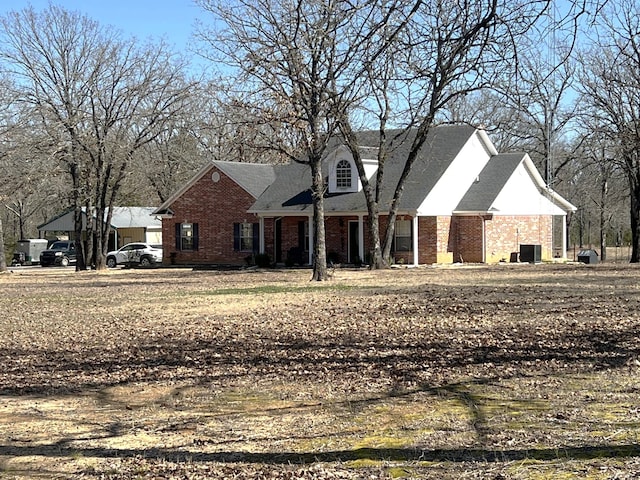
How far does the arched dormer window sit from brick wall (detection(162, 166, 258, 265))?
5339 millimetres

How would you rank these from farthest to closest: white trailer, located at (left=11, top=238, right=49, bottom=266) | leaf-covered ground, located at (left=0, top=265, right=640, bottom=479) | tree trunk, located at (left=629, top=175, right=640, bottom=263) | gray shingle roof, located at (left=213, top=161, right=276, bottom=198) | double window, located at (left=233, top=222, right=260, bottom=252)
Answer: white trailer, located at (left=11, top=238, right=49, bottom=266) < gray shingle roof, located at (left=213, top=161, right=276, bottom=198) < double window, located at (left=233, top=222, right=260, bottom=252) < tree trunk, located at (left=629, top=175, right=640, bottom=263) < leaf-covered ground, located at (left=0, top=265, right=640, bottom=479)

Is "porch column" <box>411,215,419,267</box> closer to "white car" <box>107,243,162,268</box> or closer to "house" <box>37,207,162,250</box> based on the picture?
"white car" <box>107,243,162,268</box>

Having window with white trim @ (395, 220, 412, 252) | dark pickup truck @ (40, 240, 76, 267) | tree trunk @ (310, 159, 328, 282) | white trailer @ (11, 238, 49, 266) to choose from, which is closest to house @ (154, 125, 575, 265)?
window with white trim @ (395, 220, 412, 252)

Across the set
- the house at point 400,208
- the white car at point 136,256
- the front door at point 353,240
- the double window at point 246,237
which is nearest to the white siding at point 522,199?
the house at point 400,208

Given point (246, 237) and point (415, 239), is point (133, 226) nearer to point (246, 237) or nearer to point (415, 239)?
point (246, 237)

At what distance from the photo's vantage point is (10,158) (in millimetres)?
37375

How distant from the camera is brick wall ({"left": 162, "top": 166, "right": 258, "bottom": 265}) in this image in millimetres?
45094

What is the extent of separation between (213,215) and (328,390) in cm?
3630

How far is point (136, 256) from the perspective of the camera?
50625mm

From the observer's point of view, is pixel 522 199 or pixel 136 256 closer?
pixel 522 199

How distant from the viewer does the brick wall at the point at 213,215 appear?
1775 inches

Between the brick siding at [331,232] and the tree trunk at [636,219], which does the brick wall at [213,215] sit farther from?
the tree trunk at [636,219]

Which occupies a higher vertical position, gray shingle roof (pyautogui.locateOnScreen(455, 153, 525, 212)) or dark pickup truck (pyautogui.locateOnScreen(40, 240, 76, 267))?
gray shingle roof (pyautogui.locateOnScreen(455, 153, 525, 212))

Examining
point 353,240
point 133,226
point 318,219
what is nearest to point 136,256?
point 133,226
